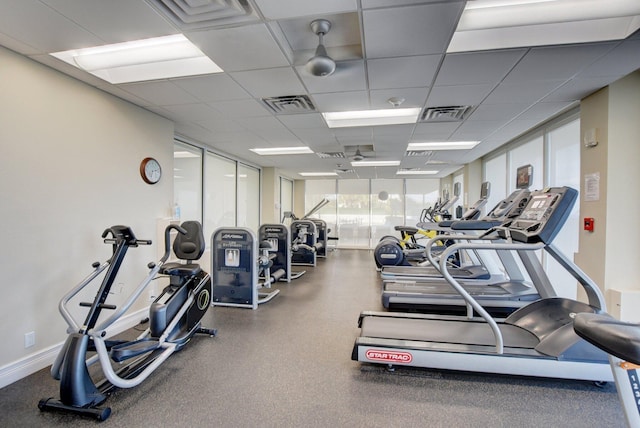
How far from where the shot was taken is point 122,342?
232 cm

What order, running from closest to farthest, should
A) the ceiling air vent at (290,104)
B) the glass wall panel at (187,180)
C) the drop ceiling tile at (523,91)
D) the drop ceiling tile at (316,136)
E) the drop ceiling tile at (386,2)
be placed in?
1. the drop ceiling tile at (386,2)
2. the drop ceiling tile at (523,91)
3. the ceiling air vent at (290,104)
4. the drop ceiling tile at (316,136)
5. the glass wall panel at (187,180)

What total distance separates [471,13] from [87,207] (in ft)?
11.9

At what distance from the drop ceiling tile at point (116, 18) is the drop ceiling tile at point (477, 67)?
7.12 ft

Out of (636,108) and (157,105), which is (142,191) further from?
(636,108)

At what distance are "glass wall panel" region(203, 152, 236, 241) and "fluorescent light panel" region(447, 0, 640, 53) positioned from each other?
4646 millimetres

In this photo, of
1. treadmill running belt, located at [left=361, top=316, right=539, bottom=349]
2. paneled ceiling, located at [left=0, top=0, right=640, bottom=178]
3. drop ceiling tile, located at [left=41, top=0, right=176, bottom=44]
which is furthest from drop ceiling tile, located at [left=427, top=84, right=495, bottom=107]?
drop ceiling tile, located at [left=41, top=0, right=176, bottom=44]

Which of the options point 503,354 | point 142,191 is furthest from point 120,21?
point 503,354

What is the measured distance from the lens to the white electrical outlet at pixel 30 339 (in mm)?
2367

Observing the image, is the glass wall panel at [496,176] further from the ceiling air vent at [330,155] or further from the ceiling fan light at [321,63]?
the ceiling fan light at [321,63]

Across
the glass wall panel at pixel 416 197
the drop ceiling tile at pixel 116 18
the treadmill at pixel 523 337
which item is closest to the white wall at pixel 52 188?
the drop ceiling tile at pixel 116 18

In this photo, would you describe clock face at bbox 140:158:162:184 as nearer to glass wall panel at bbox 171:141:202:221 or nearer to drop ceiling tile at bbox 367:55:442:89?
glass wall panel at bbox 171:141:202:221

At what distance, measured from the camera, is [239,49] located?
89.0 inches

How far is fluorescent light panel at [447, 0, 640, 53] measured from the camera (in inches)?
74.0

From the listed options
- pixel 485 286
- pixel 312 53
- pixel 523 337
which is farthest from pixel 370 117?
pixel 523 337
